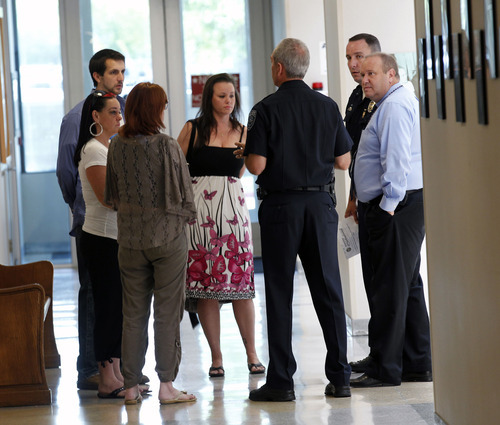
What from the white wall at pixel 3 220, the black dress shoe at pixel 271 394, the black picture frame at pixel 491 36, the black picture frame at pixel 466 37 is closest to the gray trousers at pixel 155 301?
the black dress shoe at pixel 271 394

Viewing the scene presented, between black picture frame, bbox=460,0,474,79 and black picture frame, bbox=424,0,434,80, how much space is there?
416mm

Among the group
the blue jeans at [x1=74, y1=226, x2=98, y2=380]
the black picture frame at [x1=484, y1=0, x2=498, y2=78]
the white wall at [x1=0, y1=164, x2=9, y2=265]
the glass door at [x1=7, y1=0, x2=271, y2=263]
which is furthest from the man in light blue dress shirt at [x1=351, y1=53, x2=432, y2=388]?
the glass door at [x1=7, y1=0, x2=271, y2=263]

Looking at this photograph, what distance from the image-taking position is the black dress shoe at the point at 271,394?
Result: 4.06 meters

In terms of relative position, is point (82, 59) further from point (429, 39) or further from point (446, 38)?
point (446, 38)

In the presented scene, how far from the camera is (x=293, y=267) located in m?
4.02

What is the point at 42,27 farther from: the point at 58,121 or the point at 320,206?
the point at 320,206

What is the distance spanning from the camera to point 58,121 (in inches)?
358

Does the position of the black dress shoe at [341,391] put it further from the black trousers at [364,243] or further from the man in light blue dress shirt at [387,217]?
the black trousers at [364,243]

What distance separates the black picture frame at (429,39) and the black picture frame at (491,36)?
0.69 m

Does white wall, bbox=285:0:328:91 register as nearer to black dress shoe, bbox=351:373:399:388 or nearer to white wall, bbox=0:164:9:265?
white wall, bbox=0:164:9:265

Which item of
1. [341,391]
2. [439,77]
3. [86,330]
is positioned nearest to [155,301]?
[86,330]

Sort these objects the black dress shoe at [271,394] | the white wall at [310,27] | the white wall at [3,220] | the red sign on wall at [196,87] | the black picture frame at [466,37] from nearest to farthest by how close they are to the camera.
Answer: the black picture frame at [466,37], the black dress shoe at [271,394], the white wall at [3,220], the white wall at [310,27], the red sign on wall at [196,87]

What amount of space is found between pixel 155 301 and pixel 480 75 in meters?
1.96

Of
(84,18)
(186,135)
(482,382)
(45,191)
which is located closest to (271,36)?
(84,18)
